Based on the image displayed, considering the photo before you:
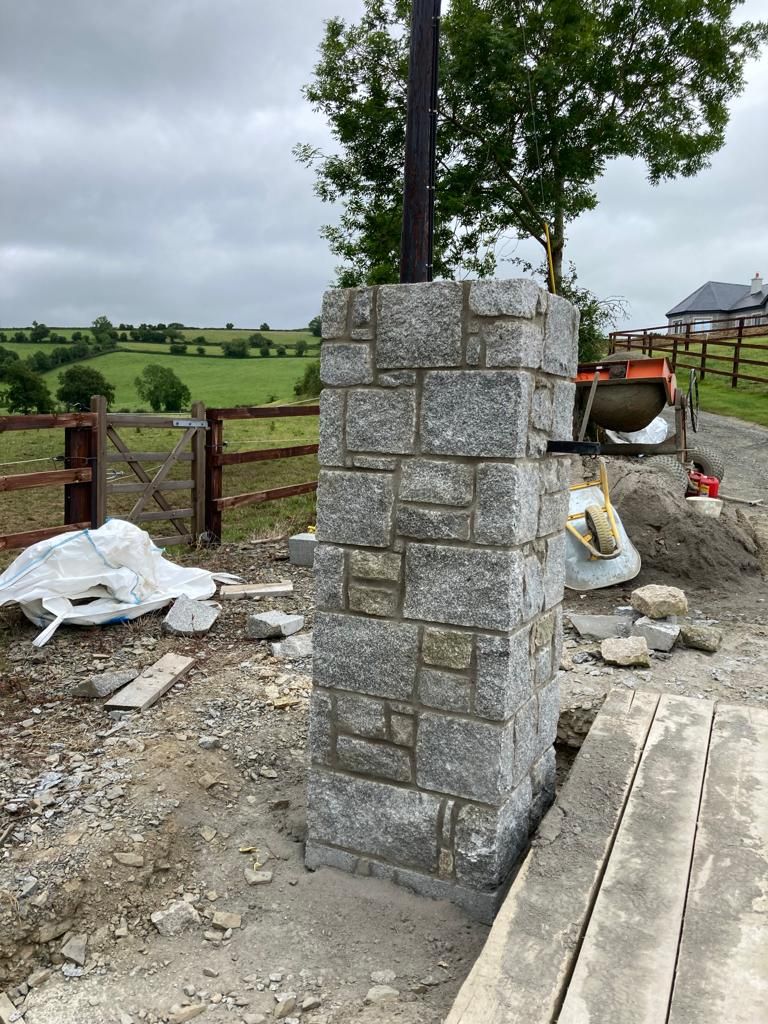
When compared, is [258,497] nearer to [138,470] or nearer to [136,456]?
[138,470]

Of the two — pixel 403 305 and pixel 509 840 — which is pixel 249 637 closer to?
pixel 509 840

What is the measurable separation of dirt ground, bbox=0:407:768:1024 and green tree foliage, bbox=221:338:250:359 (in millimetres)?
36268

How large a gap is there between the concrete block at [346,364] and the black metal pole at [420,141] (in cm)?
43

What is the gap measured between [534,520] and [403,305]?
88 centimetres

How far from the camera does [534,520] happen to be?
2670mm

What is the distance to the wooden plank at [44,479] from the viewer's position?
20.1 feet

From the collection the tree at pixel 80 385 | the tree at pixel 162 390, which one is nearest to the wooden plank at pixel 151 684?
the tree at pixel 80 385

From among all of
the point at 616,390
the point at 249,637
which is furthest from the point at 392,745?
the point at 616,390

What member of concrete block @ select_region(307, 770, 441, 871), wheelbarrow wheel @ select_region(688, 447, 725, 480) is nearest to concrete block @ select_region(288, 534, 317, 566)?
concrete block @ select_region(307, 770, 441, 871)

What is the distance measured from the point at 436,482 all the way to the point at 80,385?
31122 millimetres

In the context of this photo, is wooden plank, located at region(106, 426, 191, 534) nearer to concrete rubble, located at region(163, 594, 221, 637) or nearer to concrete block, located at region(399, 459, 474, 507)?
concrete rubble, located at region(163, 594, 221, 637)

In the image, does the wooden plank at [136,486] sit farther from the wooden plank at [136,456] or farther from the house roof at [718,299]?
the house roof at [718,299]

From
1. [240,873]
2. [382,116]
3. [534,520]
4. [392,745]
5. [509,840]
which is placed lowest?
[240,873]

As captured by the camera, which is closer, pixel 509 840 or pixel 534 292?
pixel 534 292
